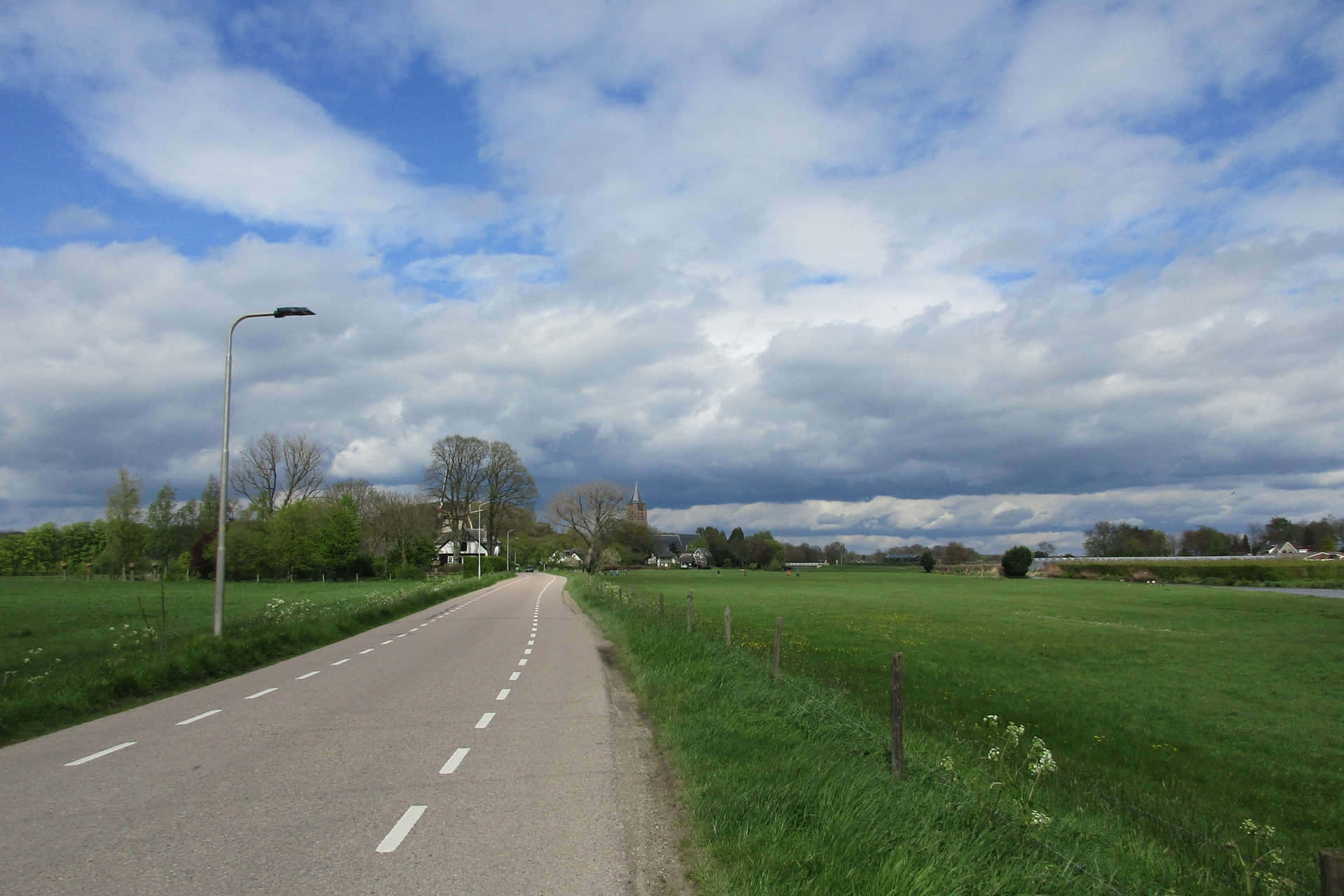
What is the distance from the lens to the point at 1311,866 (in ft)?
25.3

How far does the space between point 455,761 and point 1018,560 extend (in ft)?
344

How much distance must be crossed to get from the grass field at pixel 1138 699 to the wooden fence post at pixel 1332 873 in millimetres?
3643

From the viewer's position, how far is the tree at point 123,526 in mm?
81438

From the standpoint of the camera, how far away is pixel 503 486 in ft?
267

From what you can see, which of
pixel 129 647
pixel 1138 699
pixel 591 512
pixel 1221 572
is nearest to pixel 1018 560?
pixel 1221 572

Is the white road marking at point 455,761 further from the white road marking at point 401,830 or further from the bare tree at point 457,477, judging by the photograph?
the bare tree at point 457,477

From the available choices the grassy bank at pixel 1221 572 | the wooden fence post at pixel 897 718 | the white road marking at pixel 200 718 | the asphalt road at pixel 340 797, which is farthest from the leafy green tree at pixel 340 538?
the grassy bank at pixel 1221 572

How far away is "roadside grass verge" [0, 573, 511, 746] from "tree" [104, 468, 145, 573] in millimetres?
43341

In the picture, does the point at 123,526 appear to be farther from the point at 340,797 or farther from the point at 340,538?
the point at 340,797

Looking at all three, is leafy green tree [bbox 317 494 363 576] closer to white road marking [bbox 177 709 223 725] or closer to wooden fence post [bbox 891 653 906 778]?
white road marking [bbox 177 709 223 725]

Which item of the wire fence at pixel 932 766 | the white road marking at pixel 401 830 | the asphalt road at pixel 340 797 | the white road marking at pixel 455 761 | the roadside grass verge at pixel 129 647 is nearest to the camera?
the asphalt road at pixel 340 797

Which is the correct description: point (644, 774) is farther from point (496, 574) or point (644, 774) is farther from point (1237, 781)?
point (496, 574)

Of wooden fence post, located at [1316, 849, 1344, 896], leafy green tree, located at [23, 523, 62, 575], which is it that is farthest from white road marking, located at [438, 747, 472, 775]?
leafy green tree, located at [23, 523, 62, 575]

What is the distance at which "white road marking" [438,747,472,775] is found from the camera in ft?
25.1
